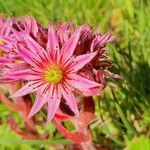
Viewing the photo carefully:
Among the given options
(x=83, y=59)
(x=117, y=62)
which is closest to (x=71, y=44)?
(x=83, y=59)

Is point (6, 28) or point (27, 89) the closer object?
point (27, 89)

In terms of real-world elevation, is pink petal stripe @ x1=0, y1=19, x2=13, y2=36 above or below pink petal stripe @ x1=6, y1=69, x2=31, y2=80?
above

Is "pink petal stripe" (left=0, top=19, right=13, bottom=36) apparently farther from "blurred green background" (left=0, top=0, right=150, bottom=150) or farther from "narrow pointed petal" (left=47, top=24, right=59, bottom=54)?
"blurred green background" (left=0, top=0, right=150, bottom=150)

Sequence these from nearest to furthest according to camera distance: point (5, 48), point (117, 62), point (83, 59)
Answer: point (83, 59), point (5, 48), point (117, 62)

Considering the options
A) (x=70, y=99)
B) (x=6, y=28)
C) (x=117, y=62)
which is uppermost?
(x=6, y=28)

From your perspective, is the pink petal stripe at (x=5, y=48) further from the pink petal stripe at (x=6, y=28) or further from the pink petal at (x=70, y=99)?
the pink petal at (x=70, y=99)

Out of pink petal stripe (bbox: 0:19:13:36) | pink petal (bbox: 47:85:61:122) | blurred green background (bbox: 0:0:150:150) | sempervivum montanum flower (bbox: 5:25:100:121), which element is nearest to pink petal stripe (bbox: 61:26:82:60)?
sempervivum montanum flower (bbox: 5:25:100:121)

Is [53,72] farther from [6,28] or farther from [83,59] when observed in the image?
[6,28]

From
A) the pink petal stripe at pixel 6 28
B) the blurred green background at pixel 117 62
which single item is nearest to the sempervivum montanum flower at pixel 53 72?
the pink petal stripe at pixel 6 28
